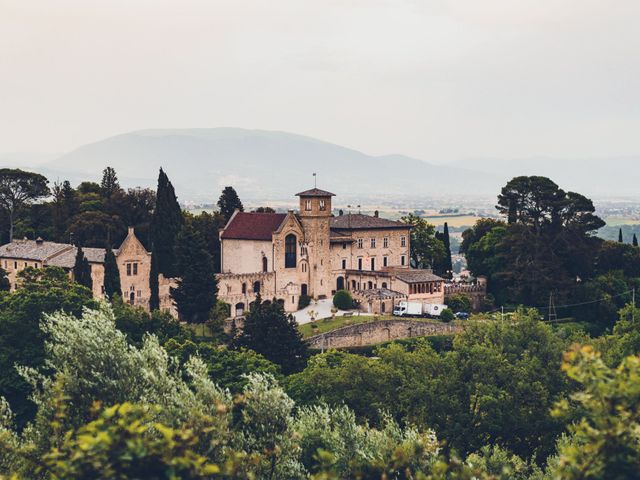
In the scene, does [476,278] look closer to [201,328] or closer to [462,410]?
[201,328]

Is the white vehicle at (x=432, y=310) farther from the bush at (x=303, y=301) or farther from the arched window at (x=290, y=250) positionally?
the arched window at (x=290, y=250)

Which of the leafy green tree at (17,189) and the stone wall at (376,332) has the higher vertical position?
the leafy green tree at (17,189)

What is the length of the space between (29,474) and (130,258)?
41.9 meters

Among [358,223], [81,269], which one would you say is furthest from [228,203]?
[81,269]

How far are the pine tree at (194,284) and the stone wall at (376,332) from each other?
7.04 m

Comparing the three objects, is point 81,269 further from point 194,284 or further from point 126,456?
point 126,456

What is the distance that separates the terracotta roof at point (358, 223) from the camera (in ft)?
252

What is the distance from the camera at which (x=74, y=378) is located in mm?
25812

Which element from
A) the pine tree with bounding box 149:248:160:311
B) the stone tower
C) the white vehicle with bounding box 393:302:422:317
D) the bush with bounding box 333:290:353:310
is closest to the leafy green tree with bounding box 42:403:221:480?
the pine tree with bounding box 149:248:160:311


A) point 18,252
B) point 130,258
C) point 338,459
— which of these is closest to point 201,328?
point 130,258

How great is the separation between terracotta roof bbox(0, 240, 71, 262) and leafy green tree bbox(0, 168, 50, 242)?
8707mm

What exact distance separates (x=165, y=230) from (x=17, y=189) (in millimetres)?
20018

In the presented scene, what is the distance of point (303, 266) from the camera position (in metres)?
72.4

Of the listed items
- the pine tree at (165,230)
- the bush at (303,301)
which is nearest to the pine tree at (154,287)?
the pine tree at (165,230)
